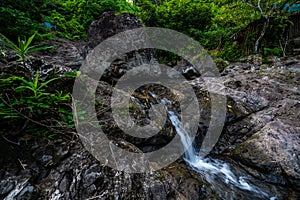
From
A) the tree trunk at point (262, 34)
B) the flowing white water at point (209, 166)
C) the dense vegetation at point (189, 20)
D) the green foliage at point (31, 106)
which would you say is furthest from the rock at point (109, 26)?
the tree trunk at point (262, 34)

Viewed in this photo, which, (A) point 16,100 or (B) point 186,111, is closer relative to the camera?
(A) point 16,100

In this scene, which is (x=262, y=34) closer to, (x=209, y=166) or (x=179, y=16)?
(x=179, y=16)


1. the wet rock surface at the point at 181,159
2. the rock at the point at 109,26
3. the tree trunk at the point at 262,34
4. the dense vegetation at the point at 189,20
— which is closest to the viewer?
the wet rock surface at the point at 181,159

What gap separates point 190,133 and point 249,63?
4.58m

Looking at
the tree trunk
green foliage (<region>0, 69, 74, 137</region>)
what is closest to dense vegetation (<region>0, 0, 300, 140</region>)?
the tree trunk

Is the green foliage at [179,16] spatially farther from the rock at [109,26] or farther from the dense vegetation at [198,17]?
the rock at [109,26]

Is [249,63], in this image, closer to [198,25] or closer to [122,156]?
[198,25]

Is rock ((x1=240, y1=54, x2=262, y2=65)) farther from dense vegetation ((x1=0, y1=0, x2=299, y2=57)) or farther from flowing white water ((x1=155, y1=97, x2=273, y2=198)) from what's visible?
flowing white water ((x1=155, y1=97, x2=273, y2=198))

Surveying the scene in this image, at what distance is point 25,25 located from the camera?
4543 millimetres

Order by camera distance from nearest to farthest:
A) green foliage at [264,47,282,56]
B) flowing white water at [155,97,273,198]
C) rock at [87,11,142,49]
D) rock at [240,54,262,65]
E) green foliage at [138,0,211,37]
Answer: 1. flowing white water at [155,97,273,198]
2. rock at [87,11,142,49]
3. rock at [240,54,262,65]
4. green foliage at [264,47,282,56]
5. green foliage at [138,0,211,37]

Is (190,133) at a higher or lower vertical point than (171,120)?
lower

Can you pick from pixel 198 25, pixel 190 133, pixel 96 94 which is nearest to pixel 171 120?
pixel 190 133

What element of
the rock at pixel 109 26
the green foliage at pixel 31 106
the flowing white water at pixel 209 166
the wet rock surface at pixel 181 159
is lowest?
the flowing white water at pixel 209 166

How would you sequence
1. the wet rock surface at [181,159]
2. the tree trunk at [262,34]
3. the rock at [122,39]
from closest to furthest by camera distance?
the wet rock surface at [181,159] < the rock at [122,39] < the tree trunk at [262,34]
